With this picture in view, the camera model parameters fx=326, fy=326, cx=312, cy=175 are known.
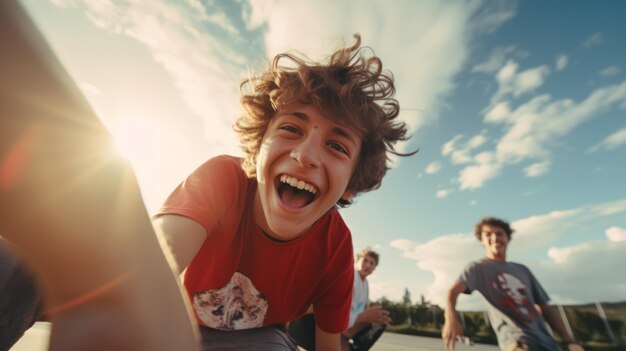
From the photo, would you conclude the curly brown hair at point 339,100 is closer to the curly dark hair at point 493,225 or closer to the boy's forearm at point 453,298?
the boy's forearm at point 453,298

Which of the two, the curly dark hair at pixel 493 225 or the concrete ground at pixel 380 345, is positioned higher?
the curly dark hair at pixel 493 225

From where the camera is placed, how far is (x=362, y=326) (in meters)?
4.55

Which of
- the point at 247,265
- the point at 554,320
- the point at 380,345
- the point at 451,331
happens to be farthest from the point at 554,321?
the point at 380,345

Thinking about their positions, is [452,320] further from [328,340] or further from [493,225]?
[328,340]

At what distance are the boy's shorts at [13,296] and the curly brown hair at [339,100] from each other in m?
1.26

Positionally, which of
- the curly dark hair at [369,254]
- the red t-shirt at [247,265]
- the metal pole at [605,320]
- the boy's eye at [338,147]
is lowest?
the red t-shirt at [247,265]

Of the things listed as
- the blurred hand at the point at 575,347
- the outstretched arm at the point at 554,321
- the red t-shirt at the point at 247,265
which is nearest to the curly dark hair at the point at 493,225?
the outstretched arm at the point at 554,321

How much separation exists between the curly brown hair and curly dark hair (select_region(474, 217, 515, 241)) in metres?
4.59

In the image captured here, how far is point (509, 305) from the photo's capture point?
499 centimetres

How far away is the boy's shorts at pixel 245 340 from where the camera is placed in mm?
1895

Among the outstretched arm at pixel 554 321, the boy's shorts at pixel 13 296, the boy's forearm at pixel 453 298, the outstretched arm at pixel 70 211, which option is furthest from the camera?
the boy's forearm at pixel 453 298

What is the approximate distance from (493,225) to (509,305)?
5.56 ft

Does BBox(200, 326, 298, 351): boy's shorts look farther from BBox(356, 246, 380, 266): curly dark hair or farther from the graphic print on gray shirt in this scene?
BBox(356, 246, 380, 266): curly dark hair

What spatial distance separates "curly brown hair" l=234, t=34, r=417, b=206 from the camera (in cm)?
218
